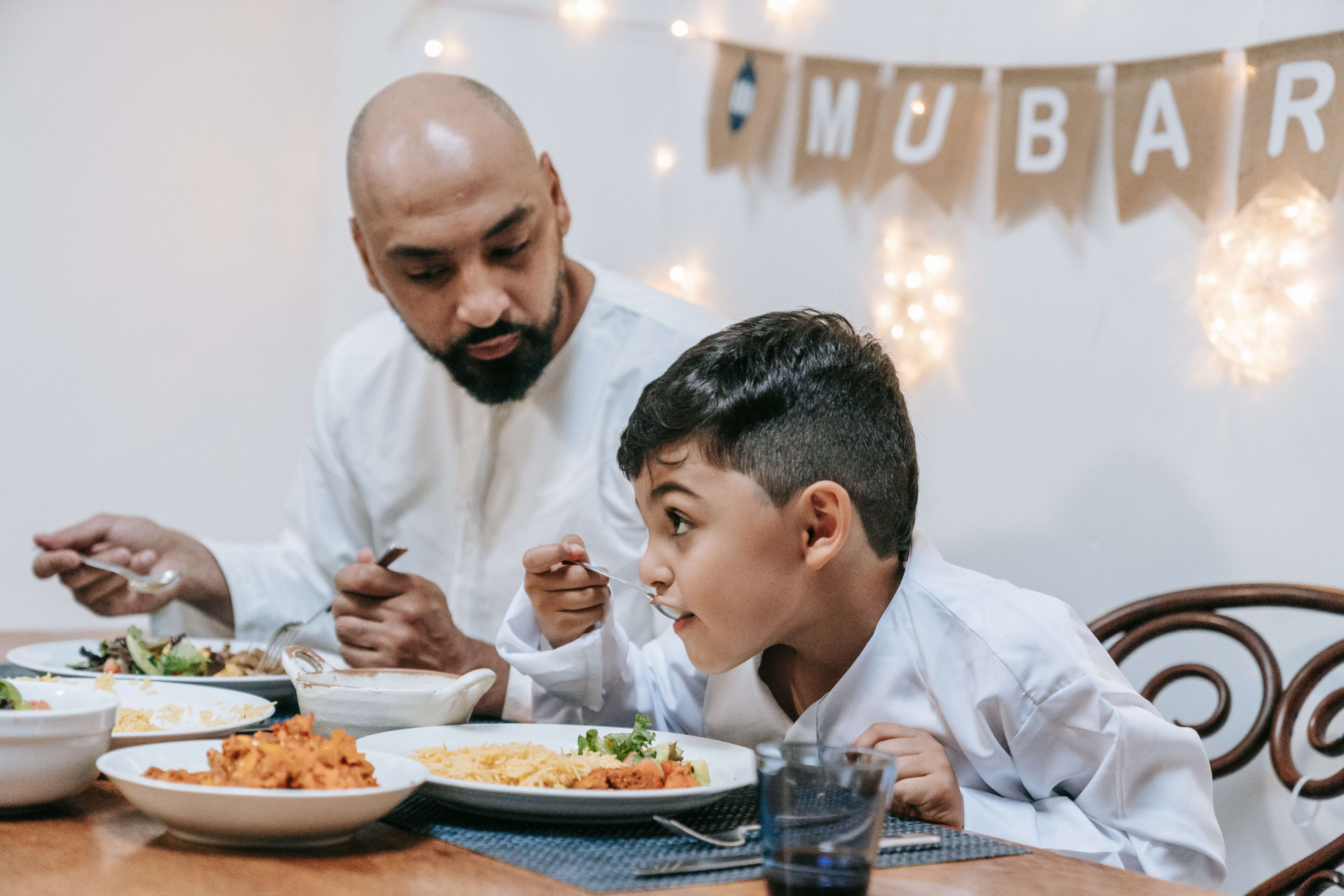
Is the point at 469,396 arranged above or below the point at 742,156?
below

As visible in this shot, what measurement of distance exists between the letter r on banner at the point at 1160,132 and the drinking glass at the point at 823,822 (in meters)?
1.68

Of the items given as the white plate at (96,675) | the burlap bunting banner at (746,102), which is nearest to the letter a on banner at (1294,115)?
the burlap bunting banner at (746,102)

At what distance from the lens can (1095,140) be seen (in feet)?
6.89

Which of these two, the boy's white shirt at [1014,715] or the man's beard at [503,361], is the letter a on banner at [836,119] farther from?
the boy's white shirt at [1014,715]

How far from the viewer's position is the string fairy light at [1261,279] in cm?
185

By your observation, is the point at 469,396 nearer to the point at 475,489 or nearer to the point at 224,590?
the point at 475,489

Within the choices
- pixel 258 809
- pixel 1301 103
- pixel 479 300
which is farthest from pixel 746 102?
pixel 258 809

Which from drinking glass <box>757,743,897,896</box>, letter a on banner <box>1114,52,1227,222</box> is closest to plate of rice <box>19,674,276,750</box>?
drinking glass <box>757,743,897,896</box>

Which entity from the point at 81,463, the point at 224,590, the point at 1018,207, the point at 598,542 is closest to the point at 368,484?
the point at 224,590

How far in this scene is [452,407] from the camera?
2.14 meters

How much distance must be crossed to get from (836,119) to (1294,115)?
0.86m

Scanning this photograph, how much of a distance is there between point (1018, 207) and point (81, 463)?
7.32ft

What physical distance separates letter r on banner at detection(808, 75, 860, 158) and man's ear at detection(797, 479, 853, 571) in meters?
1.44

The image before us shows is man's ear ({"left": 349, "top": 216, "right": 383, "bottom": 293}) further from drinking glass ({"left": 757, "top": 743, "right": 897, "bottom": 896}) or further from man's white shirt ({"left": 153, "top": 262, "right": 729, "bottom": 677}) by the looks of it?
drinking glass ({"left": 757, "top": 743, "right": 897, "bottom": 896})
